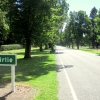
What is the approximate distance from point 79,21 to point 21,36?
70.6 meters

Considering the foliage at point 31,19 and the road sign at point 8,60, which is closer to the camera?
the road sign at point 8,60

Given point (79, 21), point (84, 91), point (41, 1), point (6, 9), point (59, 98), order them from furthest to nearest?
1. point (79, 21)
2. point (6, 9)
3. point (41, 1)
4. point (84, 91)
5. point (59, 98)

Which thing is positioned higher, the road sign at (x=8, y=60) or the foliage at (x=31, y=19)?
the foliage at (x=31, y=19)

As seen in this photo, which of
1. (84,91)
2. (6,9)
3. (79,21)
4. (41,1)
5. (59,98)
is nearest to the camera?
(59,98)

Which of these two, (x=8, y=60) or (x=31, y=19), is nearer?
(x=8, y=60)

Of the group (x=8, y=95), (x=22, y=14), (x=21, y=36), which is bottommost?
(x=8, y=95)

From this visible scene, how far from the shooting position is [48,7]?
2450cm

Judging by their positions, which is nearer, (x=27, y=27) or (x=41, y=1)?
(x=41, y=1)

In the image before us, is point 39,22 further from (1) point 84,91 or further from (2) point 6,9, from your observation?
(1) point 84,91

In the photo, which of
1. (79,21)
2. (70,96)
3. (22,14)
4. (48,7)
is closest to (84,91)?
(70,96)

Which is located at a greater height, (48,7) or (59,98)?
(48,7)

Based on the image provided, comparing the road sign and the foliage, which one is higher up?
the foliage

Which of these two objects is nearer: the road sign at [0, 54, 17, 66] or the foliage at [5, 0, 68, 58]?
the road sign at [0, 54, 17, 66]

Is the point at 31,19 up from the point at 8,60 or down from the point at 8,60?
up
